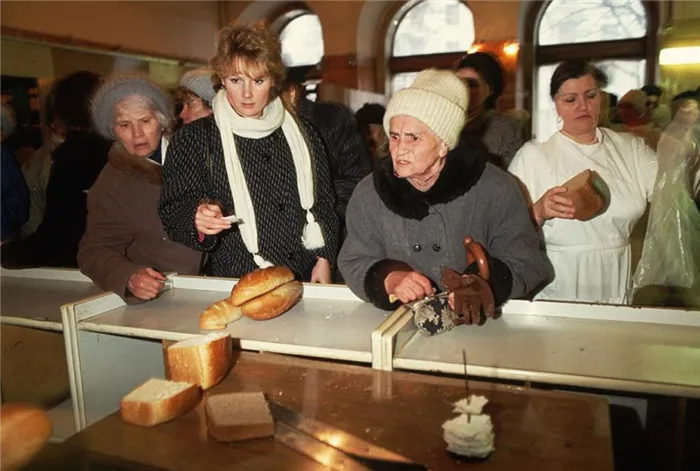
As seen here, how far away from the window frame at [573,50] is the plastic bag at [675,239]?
411 centimetres

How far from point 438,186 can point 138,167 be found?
1209 mm

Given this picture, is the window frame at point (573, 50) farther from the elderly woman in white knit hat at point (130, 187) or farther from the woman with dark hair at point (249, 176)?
the elderly woman in white knit hat at point (130, 187)

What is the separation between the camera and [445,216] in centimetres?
187

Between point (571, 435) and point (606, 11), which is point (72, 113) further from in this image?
point (606, 11)

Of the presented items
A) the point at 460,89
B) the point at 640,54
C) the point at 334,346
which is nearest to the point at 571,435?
the point at 334,346

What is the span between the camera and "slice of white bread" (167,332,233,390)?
149cm

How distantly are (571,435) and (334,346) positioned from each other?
67 centimetres

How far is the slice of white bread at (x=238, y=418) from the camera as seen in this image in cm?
123

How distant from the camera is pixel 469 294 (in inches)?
64.4

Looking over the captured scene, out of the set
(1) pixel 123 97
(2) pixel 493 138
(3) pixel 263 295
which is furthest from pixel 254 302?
(2) pixel 493 138

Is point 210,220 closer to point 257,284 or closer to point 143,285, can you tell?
point 257,284

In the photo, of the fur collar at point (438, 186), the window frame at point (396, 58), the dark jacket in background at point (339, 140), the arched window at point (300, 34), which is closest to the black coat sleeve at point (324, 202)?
the dark jacket in background at point (339, 140)

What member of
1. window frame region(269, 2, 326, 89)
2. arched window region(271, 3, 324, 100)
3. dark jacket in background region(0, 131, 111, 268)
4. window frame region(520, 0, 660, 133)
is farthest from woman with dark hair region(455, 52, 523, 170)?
arched window region(271, 3, 324, 100)

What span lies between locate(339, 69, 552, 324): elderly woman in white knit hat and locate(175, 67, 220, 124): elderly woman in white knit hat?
1.19 meters
